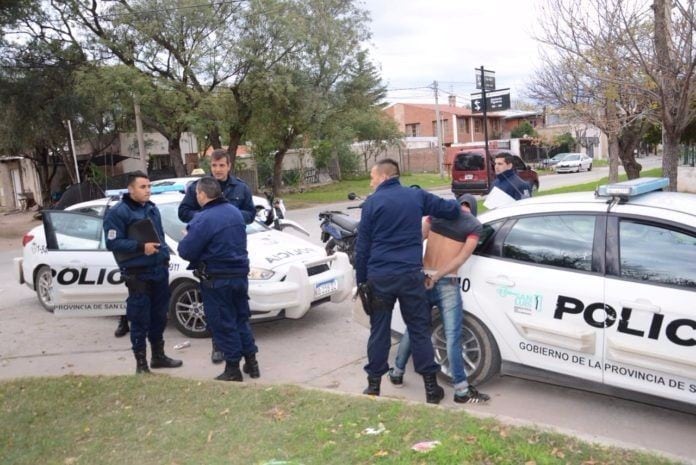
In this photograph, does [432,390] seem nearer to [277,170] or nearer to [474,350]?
[474,350]

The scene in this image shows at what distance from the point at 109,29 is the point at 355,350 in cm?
1970

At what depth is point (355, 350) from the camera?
5.97 m

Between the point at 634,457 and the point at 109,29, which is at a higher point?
the point at 109,29

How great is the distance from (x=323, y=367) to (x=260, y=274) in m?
1.23

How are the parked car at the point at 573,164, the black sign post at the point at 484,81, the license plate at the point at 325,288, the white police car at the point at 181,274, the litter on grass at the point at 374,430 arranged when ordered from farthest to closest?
1. the parked car at the point at 573,164
2. the black sign post at the point at 484,81
3. the license plate at the point at 325,288
4. the white police car at the point at 181,274
5. the litter on grass at the point at 374,430

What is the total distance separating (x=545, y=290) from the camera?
432cm

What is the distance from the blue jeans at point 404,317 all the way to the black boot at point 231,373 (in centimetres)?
121

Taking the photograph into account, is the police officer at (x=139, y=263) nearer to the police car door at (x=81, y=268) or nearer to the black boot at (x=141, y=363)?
the black boot at (x=141, y=363)

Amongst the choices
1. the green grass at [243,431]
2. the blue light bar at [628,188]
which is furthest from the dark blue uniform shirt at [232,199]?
the blue light bar at [628,188]

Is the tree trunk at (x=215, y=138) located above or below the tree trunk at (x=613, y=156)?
above

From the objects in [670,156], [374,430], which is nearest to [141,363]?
[374,430]

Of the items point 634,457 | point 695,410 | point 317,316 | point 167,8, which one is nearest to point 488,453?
point 634,457

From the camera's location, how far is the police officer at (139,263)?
5254 millimetres

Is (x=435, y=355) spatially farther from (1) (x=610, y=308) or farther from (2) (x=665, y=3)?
(2) (x=665, y=3)
